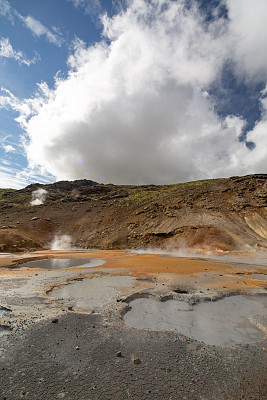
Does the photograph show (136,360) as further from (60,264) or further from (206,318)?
(60,264)

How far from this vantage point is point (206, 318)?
271 inches

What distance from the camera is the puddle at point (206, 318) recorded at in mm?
5715

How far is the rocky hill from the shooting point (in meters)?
32.6

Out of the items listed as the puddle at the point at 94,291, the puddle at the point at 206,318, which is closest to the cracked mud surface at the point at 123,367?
the puddle at the point at 206,318

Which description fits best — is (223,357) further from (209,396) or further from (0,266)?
(0,266)

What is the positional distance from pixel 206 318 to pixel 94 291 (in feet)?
17.0

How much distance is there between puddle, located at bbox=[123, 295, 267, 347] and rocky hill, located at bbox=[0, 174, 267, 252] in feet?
75.6

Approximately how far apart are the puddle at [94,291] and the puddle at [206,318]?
132 cm

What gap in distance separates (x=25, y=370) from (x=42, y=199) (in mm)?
89622

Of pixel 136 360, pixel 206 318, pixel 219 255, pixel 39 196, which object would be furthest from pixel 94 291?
pixel 39 196

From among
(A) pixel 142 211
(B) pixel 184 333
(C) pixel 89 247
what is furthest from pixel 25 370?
(A) pixel 142 211

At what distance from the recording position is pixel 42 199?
86688 mm

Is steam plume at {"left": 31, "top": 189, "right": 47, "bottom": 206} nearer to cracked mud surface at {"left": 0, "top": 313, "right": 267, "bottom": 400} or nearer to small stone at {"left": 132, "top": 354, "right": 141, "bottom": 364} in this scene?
cracked mud surface at {"left": 0, "top": 313, "right": 267, "bottom": 400}

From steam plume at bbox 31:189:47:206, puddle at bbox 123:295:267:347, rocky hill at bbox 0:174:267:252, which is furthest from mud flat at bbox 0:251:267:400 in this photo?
steam plume at bbox 31:189:47:206
